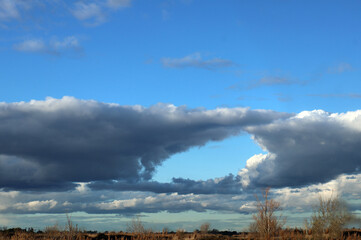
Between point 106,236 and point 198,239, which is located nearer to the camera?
point 198,239

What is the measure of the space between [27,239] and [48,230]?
2.83 m

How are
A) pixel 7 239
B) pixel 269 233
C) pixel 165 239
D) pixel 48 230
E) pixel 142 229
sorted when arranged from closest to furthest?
pixel 269 233 < pixel 165 239 < pixel 142 229 < pixel 48 230 < pixel 7 239

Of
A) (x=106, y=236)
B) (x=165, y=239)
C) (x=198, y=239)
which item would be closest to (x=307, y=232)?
(x=198, y=239)

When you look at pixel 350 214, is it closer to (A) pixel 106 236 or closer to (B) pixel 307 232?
(B) pixel 307 232

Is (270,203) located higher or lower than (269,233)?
higher

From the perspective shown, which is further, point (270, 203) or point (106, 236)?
point (106, 236)

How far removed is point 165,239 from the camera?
36.2 meters

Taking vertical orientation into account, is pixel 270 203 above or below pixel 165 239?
above

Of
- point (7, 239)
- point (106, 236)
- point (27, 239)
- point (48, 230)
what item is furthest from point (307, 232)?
point (7, 239)

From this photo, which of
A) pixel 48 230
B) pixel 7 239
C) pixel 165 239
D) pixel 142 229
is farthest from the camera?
pixel 7 239

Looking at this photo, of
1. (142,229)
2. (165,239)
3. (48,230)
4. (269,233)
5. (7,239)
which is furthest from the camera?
(7,239)

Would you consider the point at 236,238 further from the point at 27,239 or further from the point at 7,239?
the point at 7,239

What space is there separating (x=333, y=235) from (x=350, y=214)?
2.77m

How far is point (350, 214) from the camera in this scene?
35.6 metres
